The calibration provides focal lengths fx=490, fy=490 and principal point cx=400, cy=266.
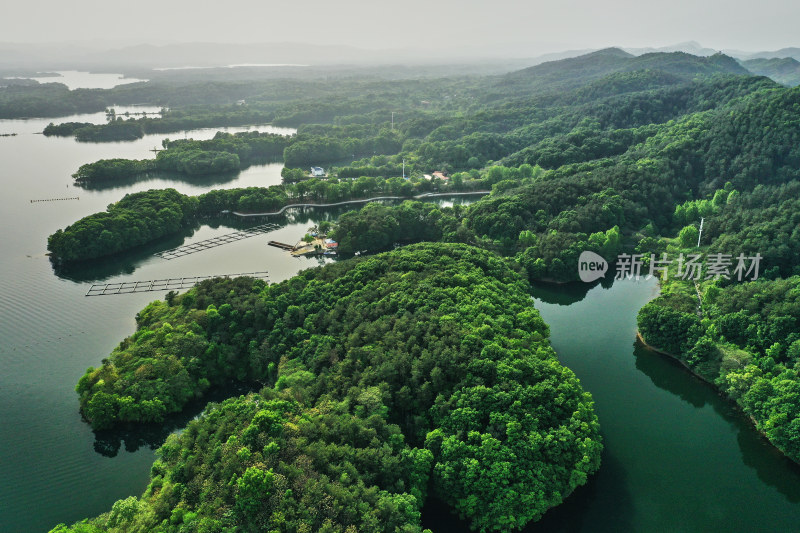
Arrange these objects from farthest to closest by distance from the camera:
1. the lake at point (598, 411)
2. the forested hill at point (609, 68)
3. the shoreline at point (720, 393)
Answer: the forested hill at point (609, 68)
the shoreline at point (720, 393)
the lake at point (598, 411)

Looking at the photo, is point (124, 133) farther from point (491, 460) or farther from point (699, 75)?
point (699, 75)

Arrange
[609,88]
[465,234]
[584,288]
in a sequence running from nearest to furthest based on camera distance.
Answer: [584,288], [465,234], [609,88]

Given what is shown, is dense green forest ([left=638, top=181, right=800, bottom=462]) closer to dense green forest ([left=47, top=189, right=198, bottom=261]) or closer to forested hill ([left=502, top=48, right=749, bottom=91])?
dense green forest ([left=47, top=189, right=198, bottom=261])

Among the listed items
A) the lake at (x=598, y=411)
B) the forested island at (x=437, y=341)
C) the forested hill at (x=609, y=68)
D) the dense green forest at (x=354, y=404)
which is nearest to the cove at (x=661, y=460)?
the lake at (x=598, y=411)

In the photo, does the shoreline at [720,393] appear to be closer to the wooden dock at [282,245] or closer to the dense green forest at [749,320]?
the dense green forest at [749,320]

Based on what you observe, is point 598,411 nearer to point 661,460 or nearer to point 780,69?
point 661,460

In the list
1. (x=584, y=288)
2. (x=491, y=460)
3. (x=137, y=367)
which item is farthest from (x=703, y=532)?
(x=137, y=367)

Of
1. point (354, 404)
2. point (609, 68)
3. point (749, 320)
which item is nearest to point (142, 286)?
point (354, 404)
